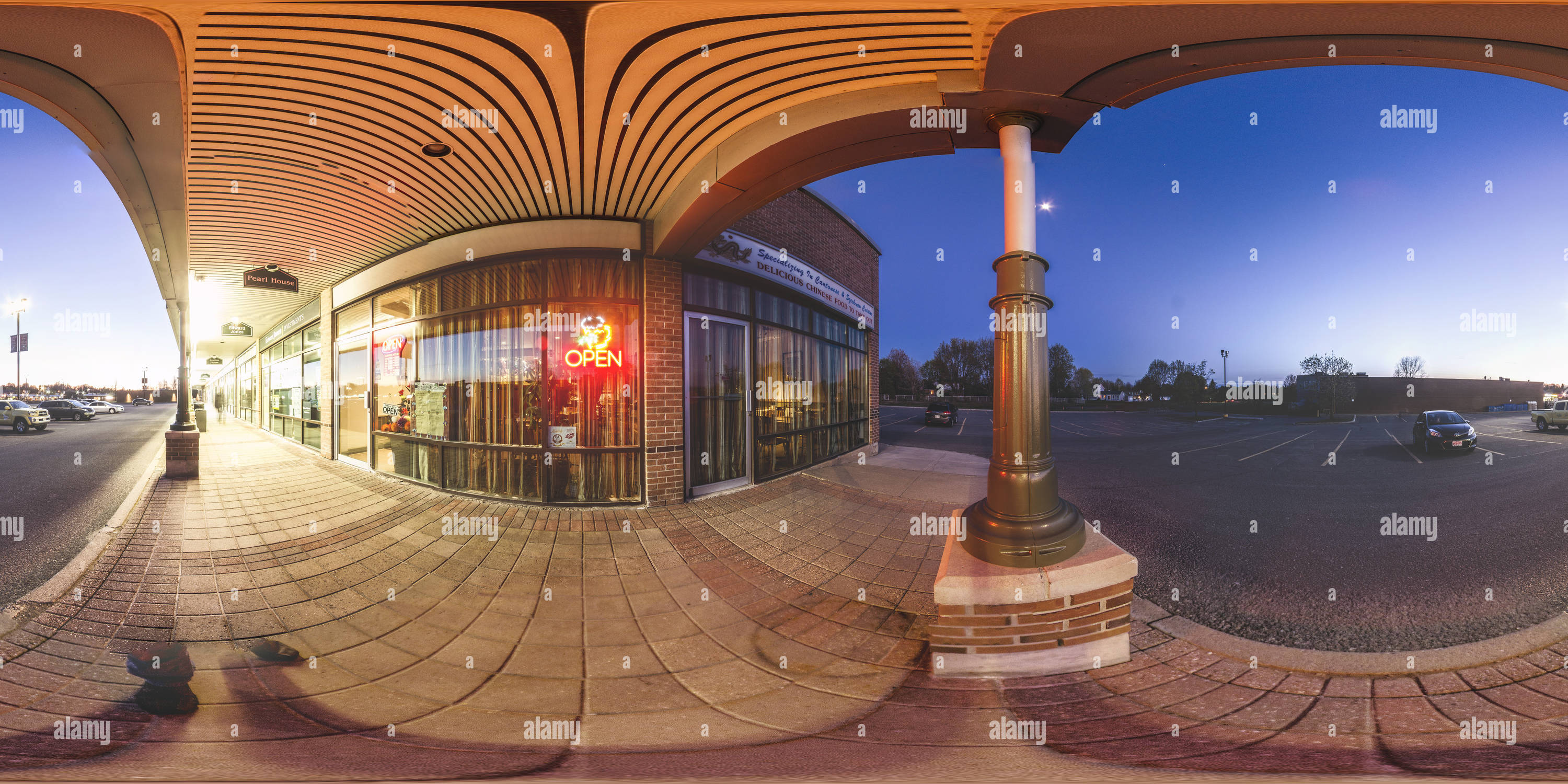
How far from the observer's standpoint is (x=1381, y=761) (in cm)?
→ 183

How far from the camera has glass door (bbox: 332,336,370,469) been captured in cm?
676

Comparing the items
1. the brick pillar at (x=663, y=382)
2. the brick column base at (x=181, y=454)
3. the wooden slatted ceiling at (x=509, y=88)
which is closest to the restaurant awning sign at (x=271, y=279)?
the wooden slatted ceiling at (x=509, y=88)

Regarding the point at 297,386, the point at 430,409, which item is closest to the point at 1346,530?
the point at 430,409

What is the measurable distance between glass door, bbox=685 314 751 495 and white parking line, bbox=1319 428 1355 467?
25.8 ft

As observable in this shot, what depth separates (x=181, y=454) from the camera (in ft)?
22.5

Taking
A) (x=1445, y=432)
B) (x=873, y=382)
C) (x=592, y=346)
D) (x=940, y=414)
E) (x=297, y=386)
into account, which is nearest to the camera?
(x=592, y=346)

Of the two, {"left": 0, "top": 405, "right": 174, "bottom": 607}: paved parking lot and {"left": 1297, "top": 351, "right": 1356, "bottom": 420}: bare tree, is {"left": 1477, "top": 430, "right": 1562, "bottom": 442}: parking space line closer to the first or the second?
{"left": 1297, "top": 351, "right": 1356, "bottom": 420}: bare tree

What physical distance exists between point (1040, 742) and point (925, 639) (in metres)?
0.61

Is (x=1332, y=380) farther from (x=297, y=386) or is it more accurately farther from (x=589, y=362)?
(x=297, y=386)

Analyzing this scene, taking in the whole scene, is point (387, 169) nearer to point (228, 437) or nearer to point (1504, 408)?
point (228, 437)

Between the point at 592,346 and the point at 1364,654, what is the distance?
20.1 feet

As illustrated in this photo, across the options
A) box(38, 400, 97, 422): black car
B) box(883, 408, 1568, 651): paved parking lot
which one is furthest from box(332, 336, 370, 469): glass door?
box(38, 400, 97, 422): black car

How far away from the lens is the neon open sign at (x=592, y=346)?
16.7 feet

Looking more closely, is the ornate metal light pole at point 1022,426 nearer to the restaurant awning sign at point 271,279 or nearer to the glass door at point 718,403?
the glass door at point 718,403
